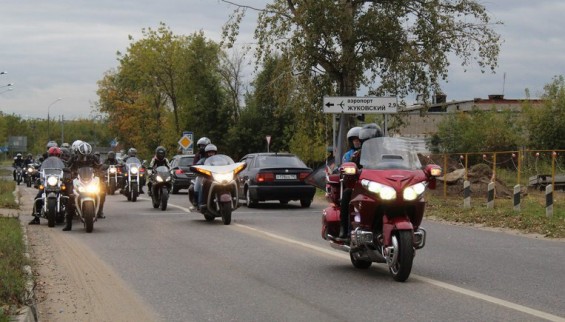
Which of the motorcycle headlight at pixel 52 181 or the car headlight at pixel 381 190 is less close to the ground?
the car headlight at pixel 381 190

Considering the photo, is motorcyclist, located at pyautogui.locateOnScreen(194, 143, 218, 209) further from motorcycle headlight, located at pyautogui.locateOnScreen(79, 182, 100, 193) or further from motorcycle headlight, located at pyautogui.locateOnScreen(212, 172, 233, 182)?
motorcycle headlight, located at pyautogui.locateOnScreen(79, 182, 100, 193)

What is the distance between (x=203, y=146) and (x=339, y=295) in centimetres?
1097

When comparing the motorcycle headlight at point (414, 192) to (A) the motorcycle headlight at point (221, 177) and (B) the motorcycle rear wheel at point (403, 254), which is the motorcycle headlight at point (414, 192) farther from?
(A) the motorcycle headlight at point (221, 177)

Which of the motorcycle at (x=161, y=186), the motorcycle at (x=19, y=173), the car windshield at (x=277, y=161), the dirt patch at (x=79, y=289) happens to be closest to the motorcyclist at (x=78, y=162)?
the dirt patch at (x=79, y=289)

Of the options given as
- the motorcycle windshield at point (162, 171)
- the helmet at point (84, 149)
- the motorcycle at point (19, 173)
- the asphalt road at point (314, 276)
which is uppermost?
the helmet at point (84, 149)

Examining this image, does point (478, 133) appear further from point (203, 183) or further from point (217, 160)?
point (203, 183)

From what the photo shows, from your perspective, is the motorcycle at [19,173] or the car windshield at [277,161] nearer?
the car windshield at [277,161]

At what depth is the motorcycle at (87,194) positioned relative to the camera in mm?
15695

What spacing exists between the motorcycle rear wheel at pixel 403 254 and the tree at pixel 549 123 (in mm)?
48838

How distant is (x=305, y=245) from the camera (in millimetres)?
13453

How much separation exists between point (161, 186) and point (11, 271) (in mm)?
13537

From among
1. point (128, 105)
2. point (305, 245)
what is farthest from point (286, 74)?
point (128, 105)

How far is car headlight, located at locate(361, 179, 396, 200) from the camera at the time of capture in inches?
353

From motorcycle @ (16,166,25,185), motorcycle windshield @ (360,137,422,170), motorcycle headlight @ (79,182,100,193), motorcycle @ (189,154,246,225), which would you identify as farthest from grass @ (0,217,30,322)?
motorcycle @ (16,166,25,185)
